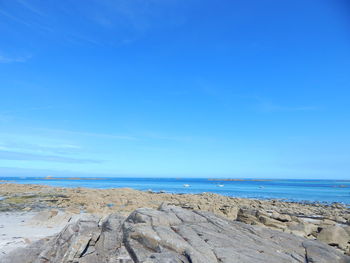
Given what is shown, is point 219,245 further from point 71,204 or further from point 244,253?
point 71,204

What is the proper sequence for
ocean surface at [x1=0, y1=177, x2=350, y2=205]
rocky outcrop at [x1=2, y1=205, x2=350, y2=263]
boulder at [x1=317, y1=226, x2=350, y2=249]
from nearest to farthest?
rocky outcrop at [x1=2, y1=205, x2=350, y2=263] → boulder at [x1=317, y1=226, x2=350, y2=249] → ocean surface at [x1=0, y1=177, x2=350, y2=205]

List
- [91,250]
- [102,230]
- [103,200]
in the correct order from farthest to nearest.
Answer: [103,200]
[102,230]
[91,250]

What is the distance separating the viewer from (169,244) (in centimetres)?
852

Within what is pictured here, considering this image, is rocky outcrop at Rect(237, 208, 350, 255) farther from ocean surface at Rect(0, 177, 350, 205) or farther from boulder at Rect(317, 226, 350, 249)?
ocean surface at Rect(0, 177, 350, 205)

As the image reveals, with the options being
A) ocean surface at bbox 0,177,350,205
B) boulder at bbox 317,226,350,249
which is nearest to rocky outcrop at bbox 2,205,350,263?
boulder at bbox 317,226,350,249

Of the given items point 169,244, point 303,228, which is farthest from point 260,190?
point 169,244

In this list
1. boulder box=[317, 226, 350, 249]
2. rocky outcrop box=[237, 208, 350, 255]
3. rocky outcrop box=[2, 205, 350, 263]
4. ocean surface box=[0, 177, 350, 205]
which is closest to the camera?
rocky outcrop box=[2, 205, 350, 263]

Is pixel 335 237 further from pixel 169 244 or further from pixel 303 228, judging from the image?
pixel 169 244

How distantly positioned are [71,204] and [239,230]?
70.6 ft

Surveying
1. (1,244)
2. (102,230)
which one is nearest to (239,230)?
(102,230)

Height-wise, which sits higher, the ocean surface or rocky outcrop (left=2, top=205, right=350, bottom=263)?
the ocean surface

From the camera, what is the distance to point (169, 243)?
8.55 m

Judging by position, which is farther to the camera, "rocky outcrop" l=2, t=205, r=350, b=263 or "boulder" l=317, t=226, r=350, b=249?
"boulder" l=317, t=226, r=350, b=249

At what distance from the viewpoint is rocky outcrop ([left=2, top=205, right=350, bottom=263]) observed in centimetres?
824
